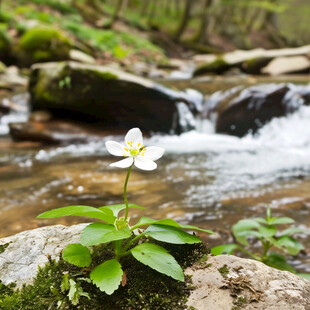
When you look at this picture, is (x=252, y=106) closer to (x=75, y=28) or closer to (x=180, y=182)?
(x=180, y=182)

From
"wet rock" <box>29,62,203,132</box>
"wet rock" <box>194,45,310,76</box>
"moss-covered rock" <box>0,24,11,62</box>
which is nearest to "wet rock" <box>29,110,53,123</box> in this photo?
"wet rock" <box>29,62,203,132</box>

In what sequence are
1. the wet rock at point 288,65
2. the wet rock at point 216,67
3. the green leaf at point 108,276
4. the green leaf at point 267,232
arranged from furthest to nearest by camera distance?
the wet rock at point 216,67, the wet rock at point 288,65, the green leaf at point 267,232, the green leaf at point 108,276

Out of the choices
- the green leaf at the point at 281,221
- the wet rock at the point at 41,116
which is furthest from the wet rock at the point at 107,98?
the green leaf at the point at 281,221

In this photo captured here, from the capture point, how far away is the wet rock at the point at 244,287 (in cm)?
109

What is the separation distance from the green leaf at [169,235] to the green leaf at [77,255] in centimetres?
25

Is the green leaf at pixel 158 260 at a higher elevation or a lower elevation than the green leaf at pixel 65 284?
higher

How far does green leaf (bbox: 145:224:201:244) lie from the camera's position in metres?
1.20

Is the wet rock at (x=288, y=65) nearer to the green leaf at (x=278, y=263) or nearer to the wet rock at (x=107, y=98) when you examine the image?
the wet rock at (x=107, y=98)

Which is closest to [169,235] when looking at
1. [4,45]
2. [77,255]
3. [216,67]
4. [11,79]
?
[77,255]

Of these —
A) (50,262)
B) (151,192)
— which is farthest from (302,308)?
(151,192)

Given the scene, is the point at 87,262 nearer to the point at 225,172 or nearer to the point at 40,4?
the point at 225,172

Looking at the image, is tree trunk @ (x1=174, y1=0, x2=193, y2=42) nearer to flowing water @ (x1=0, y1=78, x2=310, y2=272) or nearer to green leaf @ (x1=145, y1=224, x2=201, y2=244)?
flowing water @ (x1=0, y1=78, x2=310, y2=272)

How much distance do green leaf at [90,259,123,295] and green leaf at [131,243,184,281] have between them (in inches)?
3.2

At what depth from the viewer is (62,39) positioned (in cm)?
1203
